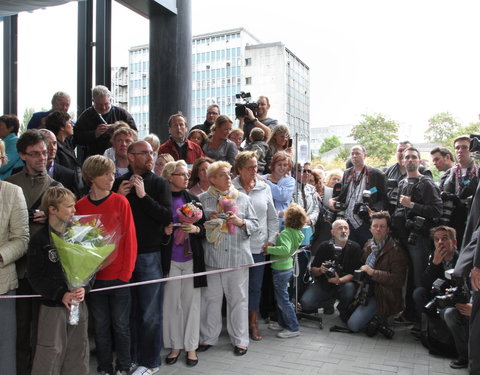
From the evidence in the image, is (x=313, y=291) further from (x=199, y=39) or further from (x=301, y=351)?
(x=199, y=39)

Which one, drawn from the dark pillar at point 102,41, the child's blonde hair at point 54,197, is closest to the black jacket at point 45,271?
the child's blonde hair at point 54,197

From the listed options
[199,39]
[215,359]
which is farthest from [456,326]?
[199,39]

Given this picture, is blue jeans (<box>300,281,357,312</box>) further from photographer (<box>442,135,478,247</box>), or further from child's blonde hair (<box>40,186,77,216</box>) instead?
child's blonde hair (<box>40,186,77,216</box>)

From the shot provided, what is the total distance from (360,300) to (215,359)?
75.4 inches

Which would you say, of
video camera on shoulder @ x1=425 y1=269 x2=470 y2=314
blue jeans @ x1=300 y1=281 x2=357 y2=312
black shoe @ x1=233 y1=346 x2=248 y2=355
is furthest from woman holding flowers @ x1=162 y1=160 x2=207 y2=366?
video camera on shoulder @ x1=425 y1=269 x2=470 y2=314

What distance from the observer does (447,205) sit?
18.0 feet

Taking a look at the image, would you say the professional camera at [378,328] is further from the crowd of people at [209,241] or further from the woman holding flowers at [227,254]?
the woman holding flowers at [227,254]

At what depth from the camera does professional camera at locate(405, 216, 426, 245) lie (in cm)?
534

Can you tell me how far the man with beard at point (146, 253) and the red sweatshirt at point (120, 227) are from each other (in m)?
0.25

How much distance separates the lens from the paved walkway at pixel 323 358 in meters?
4.20

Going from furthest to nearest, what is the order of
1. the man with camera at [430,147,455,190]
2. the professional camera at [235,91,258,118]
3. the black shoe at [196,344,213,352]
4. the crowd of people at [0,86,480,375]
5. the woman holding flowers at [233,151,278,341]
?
the professional camera at [235,91,258,118] → the man with camera at [430,147,455,190] → the woman holding flowers at [233,151,278,341] → the black shoe at [196,344,213,352] → the crowd of people at [0,86,480,375]

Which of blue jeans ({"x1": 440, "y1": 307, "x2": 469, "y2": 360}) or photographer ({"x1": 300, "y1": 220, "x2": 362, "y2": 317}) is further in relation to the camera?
photographer ({"x1": 300, "y1": 220, "x2": 362, "y2": 317})

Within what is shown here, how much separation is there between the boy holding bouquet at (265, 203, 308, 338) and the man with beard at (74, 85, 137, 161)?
2.17 metres

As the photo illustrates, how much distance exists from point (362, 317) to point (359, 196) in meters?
1.63
